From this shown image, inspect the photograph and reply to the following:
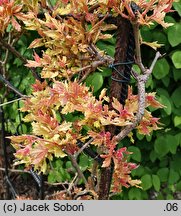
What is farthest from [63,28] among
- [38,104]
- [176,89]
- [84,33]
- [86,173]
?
[86,173]

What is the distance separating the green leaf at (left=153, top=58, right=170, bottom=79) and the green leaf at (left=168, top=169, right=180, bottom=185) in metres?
0.60

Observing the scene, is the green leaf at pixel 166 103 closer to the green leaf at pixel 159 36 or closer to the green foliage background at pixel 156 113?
the green foliage background at pixel 156 113

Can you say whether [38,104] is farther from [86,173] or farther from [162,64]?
[86,173]

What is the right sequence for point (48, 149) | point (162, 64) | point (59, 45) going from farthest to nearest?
1. point (162, 64)
2. point (59, 45)
3. point (48, 149)

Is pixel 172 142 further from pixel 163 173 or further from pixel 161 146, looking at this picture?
pixel 163 173

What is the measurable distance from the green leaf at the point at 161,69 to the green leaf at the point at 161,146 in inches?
14.3

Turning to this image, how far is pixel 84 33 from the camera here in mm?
1274

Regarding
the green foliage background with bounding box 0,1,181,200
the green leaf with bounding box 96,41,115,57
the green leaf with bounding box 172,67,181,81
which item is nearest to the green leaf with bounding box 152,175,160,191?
the green foliage background with bounding box 0,1,181,200

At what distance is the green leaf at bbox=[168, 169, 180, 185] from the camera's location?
7.64 ft

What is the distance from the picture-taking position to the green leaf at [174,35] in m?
1.98

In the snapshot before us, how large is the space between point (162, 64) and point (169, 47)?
11 cm

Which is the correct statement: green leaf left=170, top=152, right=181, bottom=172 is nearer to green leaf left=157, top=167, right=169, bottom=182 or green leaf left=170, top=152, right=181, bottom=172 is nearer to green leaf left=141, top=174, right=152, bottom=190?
green leaf left=157, top=167, right=169, bottom=182

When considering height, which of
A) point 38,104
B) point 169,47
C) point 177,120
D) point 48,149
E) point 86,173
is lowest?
point 86,173
